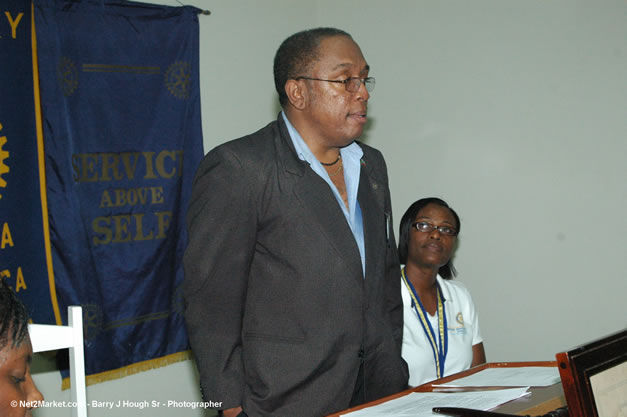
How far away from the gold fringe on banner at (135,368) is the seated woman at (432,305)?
1358 mm

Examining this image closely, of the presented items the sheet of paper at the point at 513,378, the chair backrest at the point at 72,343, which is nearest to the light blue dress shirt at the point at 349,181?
the sheet of paper at the point at 513,378

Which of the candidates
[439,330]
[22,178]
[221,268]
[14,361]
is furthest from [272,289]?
[22,178]

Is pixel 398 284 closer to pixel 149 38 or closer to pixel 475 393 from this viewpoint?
pixel 475 393

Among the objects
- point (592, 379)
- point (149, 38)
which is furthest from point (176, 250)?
point (592, 379)

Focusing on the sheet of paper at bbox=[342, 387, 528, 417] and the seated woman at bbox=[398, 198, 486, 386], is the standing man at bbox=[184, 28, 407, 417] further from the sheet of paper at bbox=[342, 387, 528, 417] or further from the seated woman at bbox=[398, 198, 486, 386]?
the seated woman at bbox=[398, 198, 486, 386]

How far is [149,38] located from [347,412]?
2634mm

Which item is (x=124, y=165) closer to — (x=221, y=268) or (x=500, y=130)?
(x=221, y=268)

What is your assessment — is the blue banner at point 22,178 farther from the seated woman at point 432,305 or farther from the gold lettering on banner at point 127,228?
the seated woman at point 432,305

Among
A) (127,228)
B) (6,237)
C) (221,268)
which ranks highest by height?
(127,228)

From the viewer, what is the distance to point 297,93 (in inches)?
80.7

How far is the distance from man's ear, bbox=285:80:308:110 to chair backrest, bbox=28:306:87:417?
2.90 ft

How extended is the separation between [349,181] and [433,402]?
2.76 ft

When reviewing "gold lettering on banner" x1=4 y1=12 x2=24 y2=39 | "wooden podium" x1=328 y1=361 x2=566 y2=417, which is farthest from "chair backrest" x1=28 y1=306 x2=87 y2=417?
"gold lettering on banner" x1=4 y1=12 x2=24 y2=39

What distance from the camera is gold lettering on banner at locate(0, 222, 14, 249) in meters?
2.84
